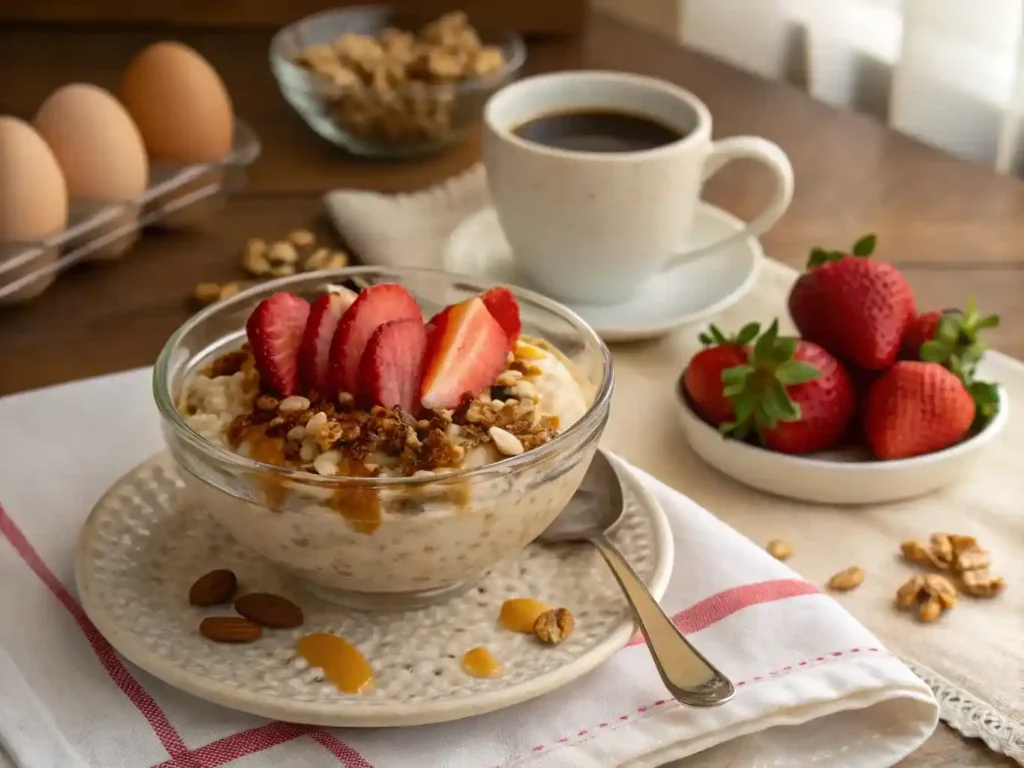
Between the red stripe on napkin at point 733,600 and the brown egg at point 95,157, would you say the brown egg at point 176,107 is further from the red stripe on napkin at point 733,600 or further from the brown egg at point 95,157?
the red stripe on napkin at point 733,600

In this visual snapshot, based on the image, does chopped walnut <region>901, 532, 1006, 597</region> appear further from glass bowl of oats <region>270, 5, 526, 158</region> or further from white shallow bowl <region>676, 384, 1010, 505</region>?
glass bowl of oats <region>270, 5, 526, 158</region>

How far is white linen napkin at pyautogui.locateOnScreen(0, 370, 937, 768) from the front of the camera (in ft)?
2.49

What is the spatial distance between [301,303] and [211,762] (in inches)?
→ 12.3

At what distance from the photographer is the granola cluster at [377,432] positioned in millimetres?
805

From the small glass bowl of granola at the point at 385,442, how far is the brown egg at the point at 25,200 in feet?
1.53

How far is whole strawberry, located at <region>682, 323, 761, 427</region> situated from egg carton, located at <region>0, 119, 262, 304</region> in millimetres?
668

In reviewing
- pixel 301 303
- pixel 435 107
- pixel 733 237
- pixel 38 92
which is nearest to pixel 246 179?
pixel 435 107

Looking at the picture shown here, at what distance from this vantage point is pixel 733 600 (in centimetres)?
87

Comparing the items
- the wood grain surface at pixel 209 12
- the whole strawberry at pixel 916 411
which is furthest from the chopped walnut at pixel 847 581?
the wood grain surface at pixel 209 12

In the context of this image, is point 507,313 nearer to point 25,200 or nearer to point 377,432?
point 377,432

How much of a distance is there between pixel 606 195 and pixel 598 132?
0.15 metres

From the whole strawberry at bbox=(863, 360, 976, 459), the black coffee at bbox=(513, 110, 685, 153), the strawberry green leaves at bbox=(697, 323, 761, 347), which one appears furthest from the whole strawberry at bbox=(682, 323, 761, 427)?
the black coffee at bbox=(513, 110, 685, 153)

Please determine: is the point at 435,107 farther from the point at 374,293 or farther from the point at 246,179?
the point at 374,293

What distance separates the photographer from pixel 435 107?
162cm
